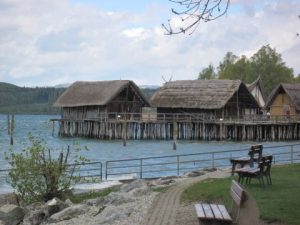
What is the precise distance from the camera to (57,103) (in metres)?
69.3

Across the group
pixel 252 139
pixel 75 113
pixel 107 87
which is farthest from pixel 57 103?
pixel 252 139

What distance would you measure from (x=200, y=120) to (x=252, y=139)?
563cm

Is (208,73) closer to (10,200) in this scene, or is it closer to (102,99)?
(102,99)

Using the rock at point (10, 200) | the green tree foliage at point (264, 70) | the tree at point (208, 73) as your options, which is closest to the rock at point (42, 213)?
the rock at point (10, 200)

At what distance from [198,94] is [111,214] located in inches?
2180

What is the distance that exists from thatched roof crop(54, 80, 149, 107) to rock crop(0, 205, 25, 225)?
48.3 metres

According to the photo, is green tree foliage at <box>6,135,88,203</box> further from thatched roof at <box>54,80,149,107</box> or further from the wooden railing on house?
thatched roof at <box>54,80,149,107</box>

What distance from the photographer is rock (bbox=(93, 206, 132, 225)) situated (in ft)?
37.0

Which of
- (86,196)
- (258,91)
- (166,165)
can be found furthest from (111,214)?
(258,91)

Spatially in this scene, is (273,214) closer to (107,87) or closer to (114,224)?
(114,224)

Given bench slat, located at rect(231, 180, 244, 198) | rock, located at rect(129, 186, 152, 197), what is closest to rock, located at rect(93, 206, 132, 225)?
rock, located at rect(129, 186, 152, 197)

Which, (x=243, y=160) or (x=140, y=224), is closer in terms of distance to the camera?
(x=140, y=224)

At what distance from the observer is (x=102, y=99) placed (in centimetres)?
6334

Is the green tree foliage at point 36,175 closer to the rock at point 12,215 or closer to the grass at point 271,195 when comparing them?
the rock at point 12,215
